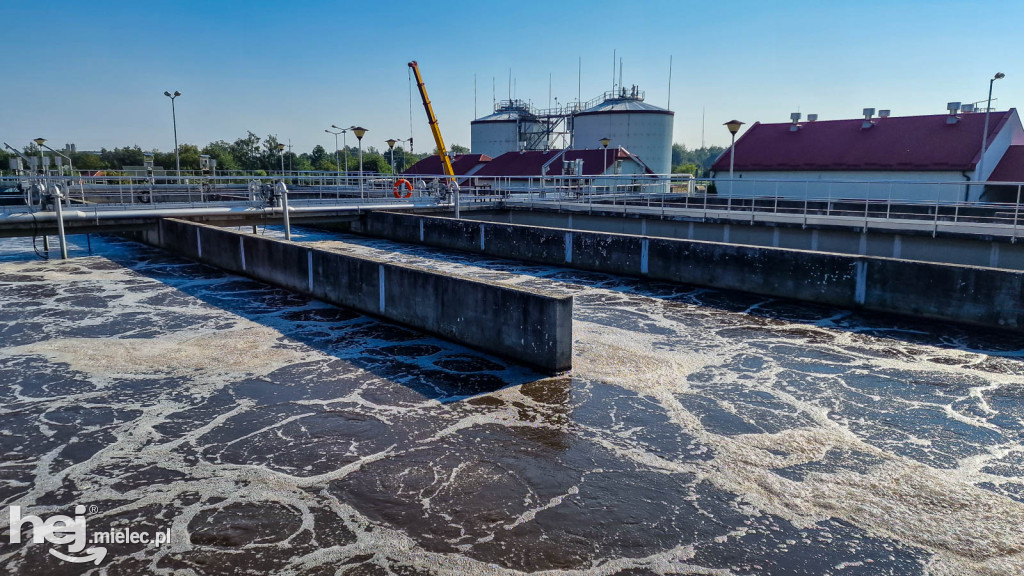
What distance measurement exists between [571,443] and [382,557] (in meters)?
2.60

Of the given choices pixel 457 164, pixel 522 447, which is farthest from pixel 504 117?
pixel 522 447

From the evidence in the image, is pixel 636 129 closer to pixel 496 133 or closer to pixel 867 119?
pixel 496 133

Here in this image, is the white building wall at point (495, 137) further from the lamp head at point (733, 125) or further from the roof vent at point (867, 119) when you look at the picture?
the lamp head at point (733, 125)

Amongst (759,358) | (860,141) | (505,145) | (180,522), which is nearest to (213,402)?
(180,522)

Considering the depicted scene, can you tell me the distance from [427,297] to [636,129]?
4565 cm

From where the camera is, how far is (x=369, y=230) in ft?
85.9

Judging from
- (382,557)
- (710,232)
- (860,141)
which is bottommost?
(382,557)

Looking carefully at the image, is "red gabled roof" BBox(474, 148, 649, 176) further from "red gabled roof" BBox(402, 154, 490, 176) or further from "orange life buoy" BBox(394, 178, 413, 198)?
"orange life buoy" BBox(394, 178, 413, 198)

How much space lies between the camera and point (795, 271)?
13945mm

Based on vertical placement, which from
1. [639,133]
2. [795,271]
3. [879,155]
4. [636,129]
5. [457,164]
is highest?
[636,129]

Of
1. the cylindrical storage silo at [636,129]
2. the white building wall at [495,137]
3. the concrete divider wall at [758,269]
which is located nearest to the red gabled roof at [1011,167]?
the cylindrical storage silo at [636,129]

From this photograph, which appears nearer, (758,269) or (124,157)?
(758,269)

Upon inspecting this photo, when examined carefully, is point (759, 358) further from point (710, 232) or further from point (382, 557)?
point (710, 232)

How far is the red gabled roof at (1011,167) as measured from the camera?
31.9 metres
